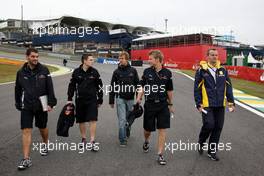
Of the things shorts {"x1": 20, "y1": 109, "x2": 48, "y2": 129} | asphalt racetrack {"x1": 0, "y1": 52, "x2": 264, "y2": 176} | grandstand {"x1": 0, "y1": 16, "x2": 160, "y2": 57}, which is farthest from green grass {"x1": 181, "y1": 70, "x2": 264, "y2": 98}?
grandstand {"x1": 0, "y1": 16, "x2": 160, "y2": 57}

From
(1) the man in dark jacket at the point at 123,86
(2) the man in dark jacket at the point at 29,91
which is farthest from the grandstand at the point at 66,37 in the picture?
(2) the man in dark jacket at the point at 29,91

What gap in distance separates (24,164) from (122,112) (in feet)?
6.99

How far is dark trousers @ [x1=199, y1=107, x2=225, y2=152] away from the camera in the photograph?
5781 millimetres

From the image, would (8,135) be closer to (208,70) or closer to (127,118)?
(127,118)

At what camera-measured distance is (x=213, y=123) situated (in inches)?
228

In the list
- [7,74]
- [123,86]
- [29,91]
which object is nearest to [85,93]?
[123,86]

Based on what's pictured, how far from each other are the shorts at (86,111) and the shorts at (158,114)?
1017 millimetres

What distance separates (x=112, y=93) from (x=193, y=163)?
209 cm

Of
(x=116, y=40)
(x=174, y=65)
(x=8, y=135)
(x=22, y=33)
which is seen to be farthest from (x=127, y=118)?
(x=22, y=33)

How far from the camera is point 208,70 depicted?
584 centimetres

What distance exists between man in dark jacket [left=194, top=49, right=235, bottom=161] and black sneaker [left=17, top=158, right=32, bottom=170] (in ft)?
9.11

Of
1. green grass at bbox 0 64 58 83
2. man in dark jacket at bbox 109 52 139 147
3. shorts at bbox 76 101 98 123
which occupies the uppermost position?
man in dark jacket at bbox 109 52 139 147

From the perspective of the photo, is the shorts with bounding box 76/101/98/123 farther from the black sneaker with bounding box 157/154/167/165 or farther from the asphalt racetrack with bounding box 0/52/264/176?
the black sneaker with bounding box 157/154/167/165

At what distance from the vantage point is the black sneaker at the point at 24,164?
16.8ft
